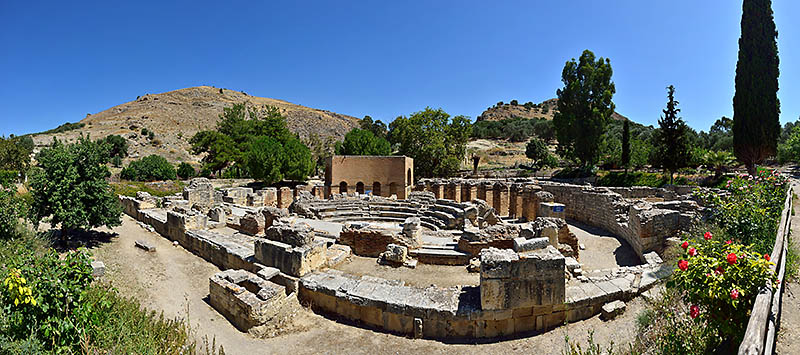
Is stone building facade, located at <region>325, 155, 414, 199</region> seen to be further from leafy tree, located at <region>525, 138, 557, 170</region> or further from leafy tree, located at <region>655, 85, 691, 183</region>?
leafy tree, located at <region>525, 138, 557, 170</region>

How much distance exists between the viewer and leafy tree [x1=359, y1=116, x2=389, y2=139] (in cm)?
7975

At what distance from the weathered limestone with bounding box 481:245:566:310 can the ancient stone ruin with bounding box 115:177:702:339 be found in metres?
0.02

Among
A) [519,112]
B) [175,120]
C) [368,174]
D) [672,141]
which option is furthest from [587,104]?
[175,120]

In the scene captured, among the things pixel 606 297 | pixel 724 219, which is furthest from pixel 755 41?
pixel 606 297

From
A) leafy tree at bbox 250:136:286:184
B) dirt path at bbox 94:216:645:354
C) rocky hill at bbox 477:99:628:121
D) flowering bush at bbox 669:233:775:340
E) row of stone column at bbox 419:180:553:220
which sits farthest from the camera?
rocky hill at bbox 477:99:628:121

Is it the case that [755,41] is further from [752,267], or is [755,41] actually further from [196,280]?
[196,280]

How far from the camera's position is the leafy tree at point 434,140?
39.6 m

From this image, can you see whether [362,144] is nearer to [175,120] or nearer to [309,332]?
[309,332]

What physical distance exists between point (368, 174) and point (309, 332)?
80.5 ft

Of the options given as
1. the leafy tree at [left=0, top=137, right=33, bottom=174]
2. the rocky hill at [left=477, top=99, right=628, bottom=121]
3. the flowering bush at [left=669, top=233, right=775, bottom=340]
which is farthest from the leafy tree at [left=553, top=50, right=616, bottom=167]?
the rocky hill at [left=477, top=99, right=628, bottom=121]

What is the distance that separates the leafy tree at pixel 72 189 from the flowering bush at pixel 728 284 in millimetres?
16026

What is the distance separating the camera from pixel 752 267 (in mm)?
3949

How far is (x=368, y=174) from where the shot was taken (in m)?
31.6

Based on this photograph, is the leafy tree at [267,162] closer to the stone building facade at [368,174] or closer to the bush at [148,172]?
the stone building facade at [368,174]
